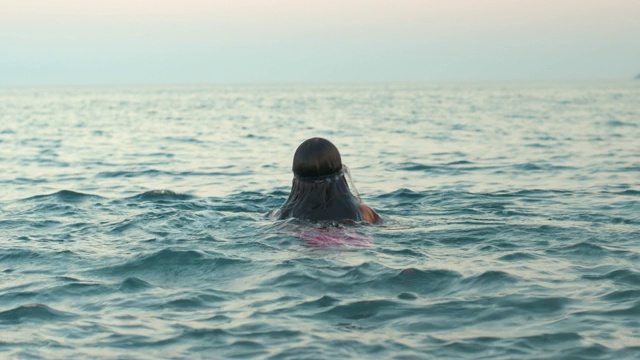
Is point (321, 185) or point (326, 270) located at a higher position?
point (321, 185)

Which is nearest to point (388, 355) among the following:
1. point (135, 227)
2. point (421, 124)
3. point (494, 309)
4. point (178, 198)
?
point (494, 309)

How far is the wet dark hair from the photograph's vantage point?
9688 mm

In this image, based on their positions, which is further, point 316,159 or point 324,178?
point 324,178

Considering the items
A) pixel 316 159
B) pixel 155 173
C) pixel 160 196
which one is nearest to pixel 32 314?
pixel 316 159

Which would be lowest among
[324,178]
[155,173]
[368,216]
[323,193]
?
[155,173]

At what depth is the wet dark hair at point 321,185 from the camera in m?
9.69

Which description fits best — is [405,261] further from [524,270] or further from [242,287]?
[242,287]

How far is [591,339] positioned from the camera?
248 inches

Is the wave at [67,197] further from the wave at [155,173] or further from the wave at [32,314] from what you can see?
the wave at [32,314]

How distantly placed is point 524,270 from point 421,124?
99.7ft

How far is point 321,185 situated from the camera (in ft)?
32.2

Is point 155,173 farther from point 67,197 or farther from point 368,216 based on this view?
point 368,216

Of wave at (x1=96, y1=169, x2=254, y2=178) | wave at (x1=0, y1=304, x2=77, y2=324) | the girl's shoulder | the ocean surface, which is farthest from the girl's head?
wave at (x1=96, y1=169, x2=254, y2=178)

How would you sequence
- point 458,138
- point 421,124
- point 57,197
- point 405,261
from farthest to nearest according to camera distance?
point 421,124 → point 458,138 → point 57,197 → point 405,261
